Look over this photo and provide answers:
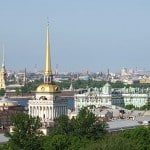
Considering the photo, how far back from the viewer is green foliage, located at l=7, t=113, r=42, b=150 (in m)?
27.4

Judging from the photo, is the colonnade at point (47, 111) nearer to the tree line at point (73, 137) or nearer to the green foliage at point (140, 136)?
the tree line at point (73, 137)

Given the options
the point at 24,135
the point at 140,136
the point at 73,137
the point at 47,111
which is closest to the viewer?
the point at 24,135

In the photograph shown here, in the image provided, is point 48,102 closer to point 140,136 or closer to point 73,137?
point 140,136

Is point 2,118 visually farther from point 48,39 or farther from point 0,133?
point 0,133

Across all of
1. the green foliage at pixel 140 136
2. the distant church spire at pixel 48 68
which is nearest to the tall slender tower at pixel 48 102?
the distant church spire at pixel 48 68

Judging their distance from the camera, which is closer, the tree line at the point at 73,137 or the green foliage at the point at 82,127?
the tree line at the point at 73,137

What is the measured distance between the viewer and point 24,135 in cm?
2825

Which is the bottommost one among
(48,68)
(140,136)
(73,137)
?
(140,136)

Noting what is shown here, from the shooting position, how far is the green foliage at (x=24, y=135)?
2744 cm

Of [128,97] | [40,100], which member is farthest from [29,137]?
[128,97]

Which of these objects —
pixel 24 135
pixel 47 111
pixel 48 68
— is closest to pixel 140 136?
pixel 24 135

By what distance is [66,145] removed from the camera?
27875 mm

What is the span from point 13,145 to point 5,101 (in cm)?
3780

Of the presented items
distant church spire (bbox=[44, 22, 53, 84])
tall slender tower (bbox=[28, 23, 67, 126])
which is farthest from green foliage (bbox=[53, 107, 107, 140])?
distant church spire (bbox=[44, 22, 53, 84])
